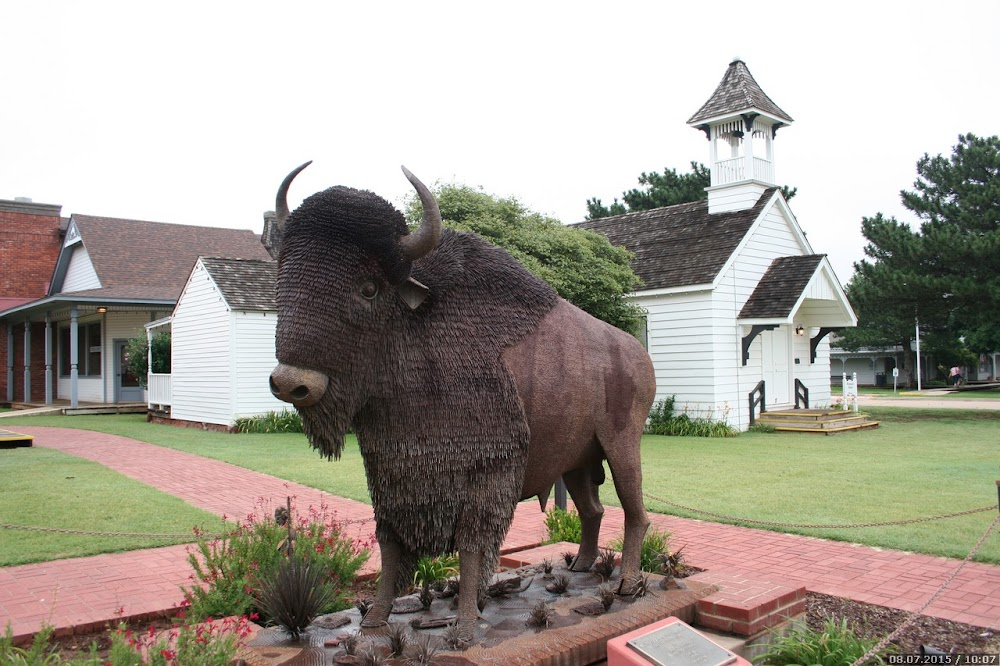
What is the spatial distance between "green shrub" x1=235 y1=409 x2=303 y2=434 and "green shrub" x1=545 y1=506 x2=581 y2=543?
11195 millimetres

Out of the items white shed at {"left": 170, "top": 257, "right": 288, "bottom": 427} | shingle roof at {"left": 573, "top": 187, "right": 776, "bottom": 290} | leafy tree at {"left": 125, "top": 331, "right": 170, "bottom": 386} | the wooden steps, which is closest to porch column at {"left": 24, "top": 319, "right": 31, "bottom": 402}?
leafy tree at {"left": 125, "top": 331, "right": 170, "bottom": 386}

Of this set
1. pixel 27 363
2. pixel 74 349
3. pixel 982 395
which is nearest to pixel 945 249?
pixel 982 395

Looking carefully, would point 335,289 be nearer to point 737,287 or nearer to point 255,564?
point 255,564

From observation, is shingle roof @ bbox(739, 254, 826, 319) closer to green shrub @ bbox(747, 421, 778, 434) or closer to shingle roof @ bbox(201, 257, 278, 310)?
green shrub @ bbox(747, 421, 778, 434)

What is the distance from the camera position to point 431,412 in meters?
3.60

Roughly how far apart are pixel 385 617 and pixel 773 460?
30.6ft

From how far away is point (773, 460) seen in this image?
11844 millimetres

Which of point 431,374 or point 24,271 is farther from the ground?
point 24,271

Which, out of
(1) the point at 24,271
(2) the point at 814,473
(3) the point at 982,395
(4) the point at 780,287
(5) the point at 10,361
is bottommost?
(3) the point at 982,395

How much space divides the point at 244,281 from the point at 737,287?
1117 centimetres

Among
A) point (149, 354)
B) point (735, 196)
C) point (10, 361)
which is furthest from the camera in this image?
point (10, 361)

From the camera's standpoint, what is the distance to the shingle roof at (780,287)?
16.3 m

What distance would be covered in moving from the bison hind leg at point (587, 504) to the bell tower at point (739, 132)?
49.3ft

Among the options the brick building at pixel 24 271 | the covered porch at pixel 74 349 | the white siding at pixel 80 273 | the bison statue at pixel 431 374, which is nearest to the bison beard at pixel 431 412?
the bison statue at pixel 431 374
